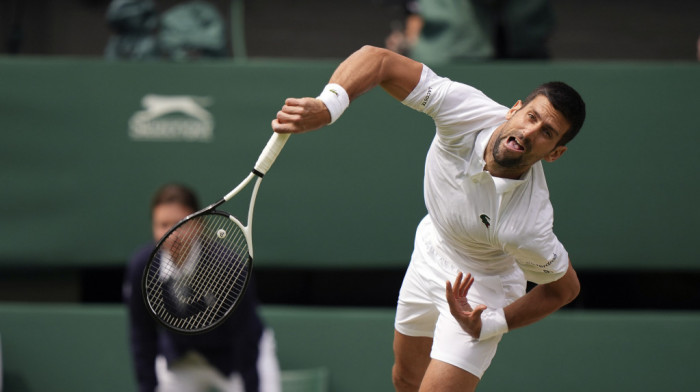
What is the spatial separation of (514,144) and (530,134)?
0.06m

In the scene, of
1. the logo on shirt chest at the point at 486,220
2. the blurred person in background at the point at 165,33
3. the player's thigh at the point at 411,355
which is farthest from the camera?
the blurred person in background at the point at 165,33

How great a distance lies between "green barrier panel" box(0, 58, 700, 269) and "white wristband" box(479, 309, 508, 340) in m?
1.91

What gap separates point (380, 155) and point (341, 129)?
246 millimetres

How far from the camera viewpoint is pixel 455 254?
343 centimetres

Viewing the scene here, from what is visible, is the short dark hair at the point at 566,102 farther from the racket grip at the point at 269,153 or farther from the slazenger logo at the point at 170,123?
the slazenger logo at the point at 170,123

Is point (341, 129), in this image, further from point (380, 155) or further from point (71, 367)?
point (71, 367)

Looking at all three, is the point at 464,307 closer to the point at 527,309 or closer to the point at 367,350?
the point at 527,309

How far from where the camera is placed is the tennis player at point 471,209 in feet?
9.73

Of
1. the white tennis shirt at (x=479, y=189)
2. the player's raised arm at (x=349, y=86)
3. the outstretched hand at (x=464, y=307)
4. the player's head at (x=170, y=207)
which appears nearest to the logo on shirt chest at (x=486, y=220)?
the white tennis shirt at (x=479, y=189)

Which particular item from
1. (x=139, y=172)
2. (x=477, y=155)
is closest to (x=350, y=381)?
(x=139, y=172)

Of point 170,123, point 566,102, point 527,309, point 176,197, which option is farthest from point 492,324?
point 170,123

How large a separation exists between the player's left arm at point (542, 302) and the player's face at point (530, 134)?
514 millimetres

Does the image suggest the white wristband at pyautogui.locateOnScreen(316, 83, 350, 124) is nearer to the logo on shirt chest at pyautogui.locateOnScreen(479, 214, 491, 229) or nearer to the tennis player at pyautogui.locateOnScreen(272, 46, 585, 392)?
the tennis player at pyautogui.locateOnScreen(272, 46, 585, 392)

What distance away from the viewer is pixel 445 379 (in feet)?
10.7
